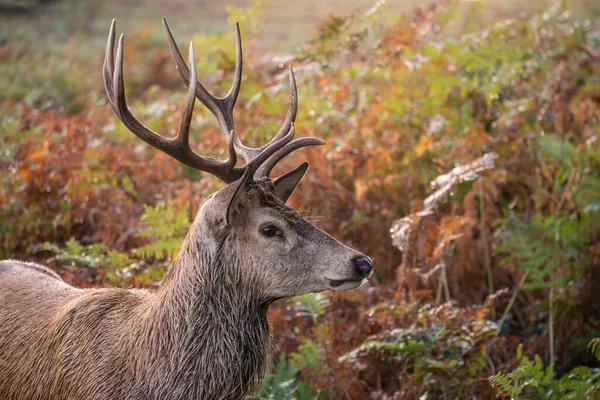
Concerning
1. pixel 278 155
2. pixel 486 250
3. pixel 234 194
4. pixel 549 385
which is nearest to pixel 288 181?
pixel 278 155

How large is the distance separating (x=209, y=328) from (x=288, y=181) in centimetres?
94

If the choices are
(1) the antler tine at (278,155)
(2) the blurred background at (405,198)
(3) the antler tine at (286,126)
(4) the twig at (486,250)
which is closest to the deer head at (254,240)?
(1) the antler tine at (278,155)

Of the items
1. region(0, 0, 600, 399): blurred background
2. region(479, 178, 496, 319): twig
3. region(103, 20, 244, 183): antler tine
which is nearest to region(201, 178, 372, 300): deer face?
region(103, 20, 244, 183): antler tine

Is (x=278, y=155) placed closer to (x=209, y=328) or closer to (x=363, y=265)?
(x=363, y=265)

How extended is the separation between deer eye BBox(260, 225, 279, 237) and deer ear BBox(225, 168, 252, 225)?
0.53ft

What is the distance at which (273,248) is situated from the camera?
361cm

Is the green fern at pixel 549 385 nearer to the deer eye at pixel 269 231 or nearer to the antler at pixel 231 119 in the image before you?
the deer eye at pixel 269 231

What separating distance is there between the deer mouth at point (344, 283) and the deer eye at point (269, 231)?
35 cm

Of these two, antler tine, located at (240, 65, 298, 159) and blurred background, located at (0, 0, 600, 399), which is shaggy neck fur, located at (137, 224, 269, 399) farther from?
blurred background, located at (0, 0, 600, 399)

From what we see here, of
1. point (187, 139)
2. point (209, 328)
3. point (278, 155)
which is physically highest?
point (187, 139)

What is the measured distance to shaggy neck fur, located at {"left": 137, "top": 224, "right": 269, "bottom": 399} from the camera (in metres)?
3.54

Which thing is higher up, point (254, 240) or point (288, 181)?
point (288, 181)

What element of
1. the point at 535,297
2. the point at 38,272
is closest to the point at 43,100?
the point at 38,272

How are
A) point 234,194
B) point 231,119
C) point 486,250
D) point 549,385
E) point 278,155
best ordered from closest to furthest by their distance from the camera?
point 234,194 < point 278,155 < point 231,119 < point 549,385 < point 486,250
